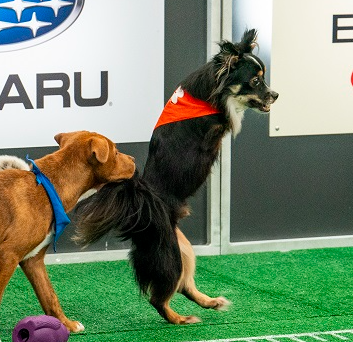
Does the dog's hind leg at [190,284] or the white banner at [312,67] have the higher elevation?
the white banner at [312,67]

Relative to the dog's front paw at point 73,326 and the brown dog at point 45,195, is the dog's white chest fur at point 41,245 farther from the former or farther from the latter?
the dog's front paw at point 73,326

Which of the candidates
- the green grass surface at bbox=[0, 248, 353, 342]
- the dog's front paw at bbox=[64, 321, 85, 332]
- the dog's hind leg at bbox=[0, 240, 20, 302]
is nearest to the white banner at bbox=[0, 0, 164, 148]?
the green grass surface at bbox=[0, 248, 353, 342]

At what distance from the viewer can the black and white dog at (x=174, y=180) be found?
544cm

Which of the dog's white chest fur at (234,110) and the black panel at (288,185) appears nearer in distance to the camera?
the dog's white chest fur at (234,110)

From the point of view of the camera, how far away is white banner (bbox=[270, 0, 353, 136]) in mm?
7293

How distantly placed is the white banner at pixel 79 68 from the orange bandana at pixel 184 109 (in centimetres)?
143

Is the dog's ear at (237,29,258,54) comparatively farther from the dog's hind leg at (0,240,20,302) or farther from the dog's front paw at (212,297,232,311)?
the dog's hind leg at (0,240,20,302)

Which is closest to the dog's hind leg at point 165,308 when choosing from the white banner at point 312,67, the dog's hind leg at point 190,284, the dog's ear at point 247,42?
the dog's hind leg at point 190,284

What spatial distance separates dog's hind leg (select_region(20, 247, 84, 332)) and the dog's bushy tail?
0.86ft

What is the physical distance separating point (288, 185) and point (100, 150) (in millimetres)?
2576

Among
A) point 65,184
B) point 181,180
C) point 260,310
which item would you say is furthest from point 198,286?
point 65,184

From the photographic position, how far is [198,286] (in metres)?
6.54

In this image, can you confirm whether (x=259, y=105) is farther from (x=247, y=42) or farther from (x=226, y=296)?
(x=226, y=296)

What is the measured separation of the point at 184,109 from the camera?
A: 5.60 m
